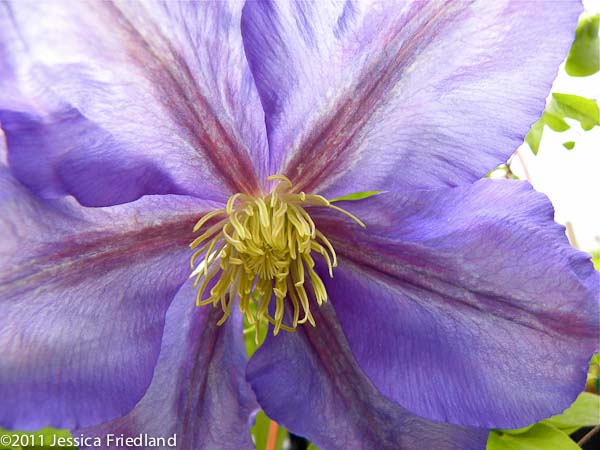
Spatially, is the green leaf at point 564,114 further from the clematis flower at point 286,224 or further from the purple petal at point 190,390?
the purple petal at point 190,390

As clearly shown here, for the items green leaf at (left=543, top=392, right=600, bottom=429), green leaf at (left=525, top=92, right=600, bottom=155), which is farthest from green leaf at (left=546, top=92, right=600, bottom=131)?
green leaf at (left=543, top=392, right=600, bottom=429)

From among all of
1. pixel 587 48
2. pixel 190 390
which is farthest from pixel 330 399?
pixel 587 48

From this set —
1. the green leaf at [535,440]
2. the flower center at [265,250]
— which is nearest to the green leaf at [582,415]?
the green leaf at [535,440]

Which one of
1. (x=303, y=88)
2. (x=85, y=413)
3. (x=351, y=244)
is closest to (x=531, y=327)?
(x=351, y=244)

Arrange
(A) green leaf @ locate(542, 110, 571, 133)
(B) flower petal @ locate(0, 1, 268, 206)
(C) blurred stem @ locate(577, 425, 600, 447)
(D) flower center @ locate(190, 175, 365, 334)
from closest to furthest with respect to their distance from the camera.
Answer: (B) flower petal @ locate(0, 1, 268, 206), (D) flower center @ locate(190, 175, 365, 334), (C) blurred stem @ locate(577, 425, 600, 447), (A) green leaf @ locate(542, 110, 571, 133)

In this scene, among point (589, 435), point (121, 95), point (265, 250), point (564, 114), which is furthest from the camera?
point (564, 114)

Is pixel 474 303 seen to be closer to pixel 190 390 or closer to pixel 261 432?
pixel 190 390

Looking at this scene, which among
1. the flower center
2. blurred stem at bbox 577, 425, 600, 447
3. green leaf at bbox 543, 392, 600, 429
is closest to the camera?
the flower center

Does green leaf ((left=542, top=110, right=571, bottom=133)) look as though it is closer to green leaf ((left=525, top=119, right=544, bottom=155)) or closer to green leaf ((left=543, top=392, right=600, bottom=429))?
green leaf ((left=525, top=119, right=544, bottom=155))
